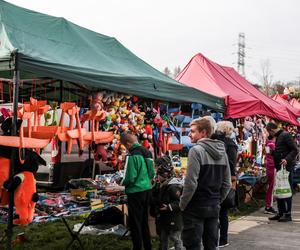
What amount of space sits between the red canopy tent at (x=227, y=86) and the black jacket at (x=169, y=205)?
372 centimetres

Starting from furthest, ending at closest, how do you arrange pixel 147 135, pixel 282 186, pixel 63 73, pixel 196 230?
pixel 282 186
pixel 147 135
pixel 63 73
pixel 196 230

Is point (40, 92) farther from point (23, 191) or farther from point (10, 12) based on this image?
point (23, 191)

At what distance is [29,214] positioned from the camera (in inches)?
167

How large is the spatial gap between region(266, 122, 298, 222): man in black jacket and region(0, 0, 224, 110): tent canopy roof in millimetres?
1243

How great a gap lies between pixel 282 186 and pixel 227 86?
9.35ft

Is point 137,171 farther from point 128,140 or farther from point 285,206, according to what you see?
point 285,206

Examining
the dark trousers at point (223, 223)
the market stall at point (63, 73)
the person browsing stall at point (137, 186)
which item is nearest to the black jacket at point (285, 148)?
the market stall at point (63, 73)

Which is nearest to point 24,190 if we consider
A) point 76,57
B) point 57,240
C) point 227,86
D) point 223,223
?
point 76,57

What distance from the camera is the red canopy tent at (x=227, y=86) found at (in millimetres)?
8742

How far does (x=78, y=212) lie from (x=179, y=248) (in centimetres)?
125

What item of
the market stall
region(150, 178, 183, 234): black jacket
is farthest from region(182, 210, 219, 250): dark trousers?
the market stall

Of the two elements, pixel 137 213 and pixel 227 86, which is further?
pixel 227 86

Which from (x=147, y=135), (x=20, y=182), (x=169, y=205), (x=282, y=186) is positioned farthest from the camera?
(x=282, y=186)

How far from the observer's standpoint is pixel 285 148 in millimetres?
7809
